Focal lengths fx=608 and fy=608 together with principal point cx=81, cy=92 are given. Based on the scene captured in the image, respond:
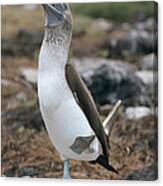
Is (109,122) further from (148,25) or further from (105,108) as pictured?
(148,25)

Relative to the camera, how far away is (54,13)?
2158mm

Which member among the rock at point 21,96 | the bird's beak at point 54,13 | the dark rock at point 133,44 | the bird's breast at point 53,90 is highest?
the bird's beak at point 54,13

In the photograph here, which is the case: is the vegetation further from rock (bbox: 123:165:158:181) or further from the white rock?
rock (bbox: 123:165:158:181)

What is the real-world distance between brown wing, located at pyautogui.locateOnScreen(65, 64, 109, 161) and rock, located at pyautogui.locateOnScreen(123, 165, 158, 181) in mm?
115

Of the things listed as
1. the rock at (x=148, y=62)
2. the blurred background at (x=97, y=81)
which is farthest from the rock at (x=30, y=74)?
the rock at (x=148, y=62)

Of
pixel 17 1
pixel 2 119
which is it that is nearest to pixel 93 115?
pixel 2 119

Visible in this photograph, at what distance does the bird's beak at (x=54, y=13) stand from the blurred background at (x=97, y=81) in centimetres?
4

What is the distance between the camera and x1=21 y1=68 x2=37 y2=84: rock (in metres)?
2.21

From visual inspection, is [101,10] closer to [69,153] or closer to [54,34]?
[54,34]

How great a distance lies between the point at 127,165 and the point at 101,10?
0.56m

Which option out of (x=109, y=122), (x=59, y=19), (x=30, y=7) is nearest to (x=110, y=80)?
(x=109, y=122)

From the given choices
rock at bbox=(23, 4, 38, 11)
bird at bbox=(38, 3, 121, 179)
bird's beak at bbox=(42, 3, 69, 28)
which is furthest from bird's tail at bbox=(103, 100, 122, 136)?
rock at bbox=(23, 4, 38, 11)

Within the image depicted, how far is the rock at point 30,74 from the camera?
87.0 inches

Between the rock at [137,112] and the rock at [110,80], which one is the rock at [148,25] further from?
the rock at [137,112]
